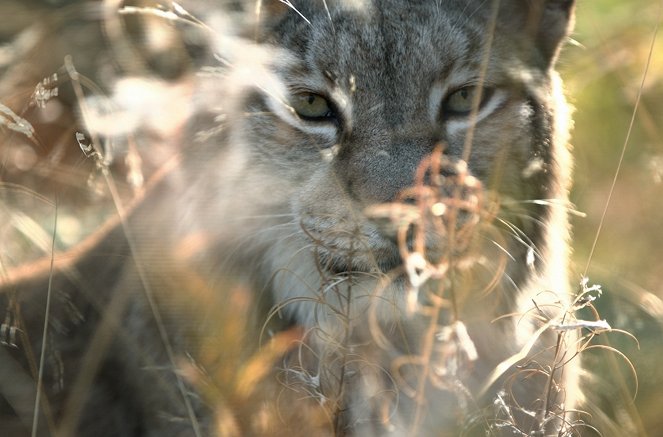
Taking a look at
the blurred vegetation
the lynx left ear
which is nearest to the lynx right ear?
the lynx left ear

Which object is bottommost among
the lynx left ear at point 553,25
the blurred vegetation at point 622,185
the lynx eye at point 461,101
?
the blurred vegetation at point 622,185

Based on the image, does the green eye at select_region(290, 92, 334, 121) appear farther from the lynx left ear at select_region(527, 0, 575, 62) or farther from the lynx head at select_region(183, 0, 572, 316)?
the lynx left ear at select_region(527, 0, 575, 62)

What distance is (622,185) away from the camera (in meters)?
3.38

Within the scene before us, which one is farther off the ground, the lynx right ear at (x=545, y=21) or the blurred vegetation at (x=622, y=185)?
the lynx right ear at (x=545, y=21)

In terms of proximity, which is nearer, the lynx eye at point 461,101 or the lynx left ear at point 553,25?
the lynx eye at point 461,101

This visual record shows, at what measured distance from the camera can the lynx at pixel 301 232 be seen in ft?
7.14

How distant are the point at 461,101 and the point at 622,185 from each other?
1296 mm

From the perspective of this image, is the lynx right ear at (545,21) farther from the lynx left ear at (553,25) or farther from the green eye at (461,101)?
the green eye at (461,101)

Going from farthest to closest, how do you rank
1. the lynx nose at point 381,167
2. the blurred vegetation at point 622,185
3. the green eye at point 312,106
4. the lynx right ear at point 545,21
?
the blurred vegetation at point 622,185
the lynx right ear at point 545,21
the green eye at point 312,106
the lynx nose at point 381,167

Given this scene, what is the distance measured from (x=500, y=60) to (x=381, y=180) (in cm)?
57

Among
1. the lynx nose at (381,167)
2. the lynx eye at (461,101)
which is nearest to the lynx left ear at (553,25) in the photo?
the lynx eye at (461,101)

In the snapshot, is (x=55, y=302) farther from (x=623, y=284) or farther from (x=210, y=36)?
(x=623, y=284)

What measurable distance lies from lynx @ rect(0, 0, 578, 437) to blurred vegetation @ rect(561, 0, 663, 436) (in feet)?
0.78

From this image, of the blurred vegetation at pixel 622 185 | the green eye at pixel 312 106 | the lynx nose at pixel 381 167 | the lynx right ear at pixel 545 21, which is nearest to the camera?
→ the lynx nose at pixel 381 167
